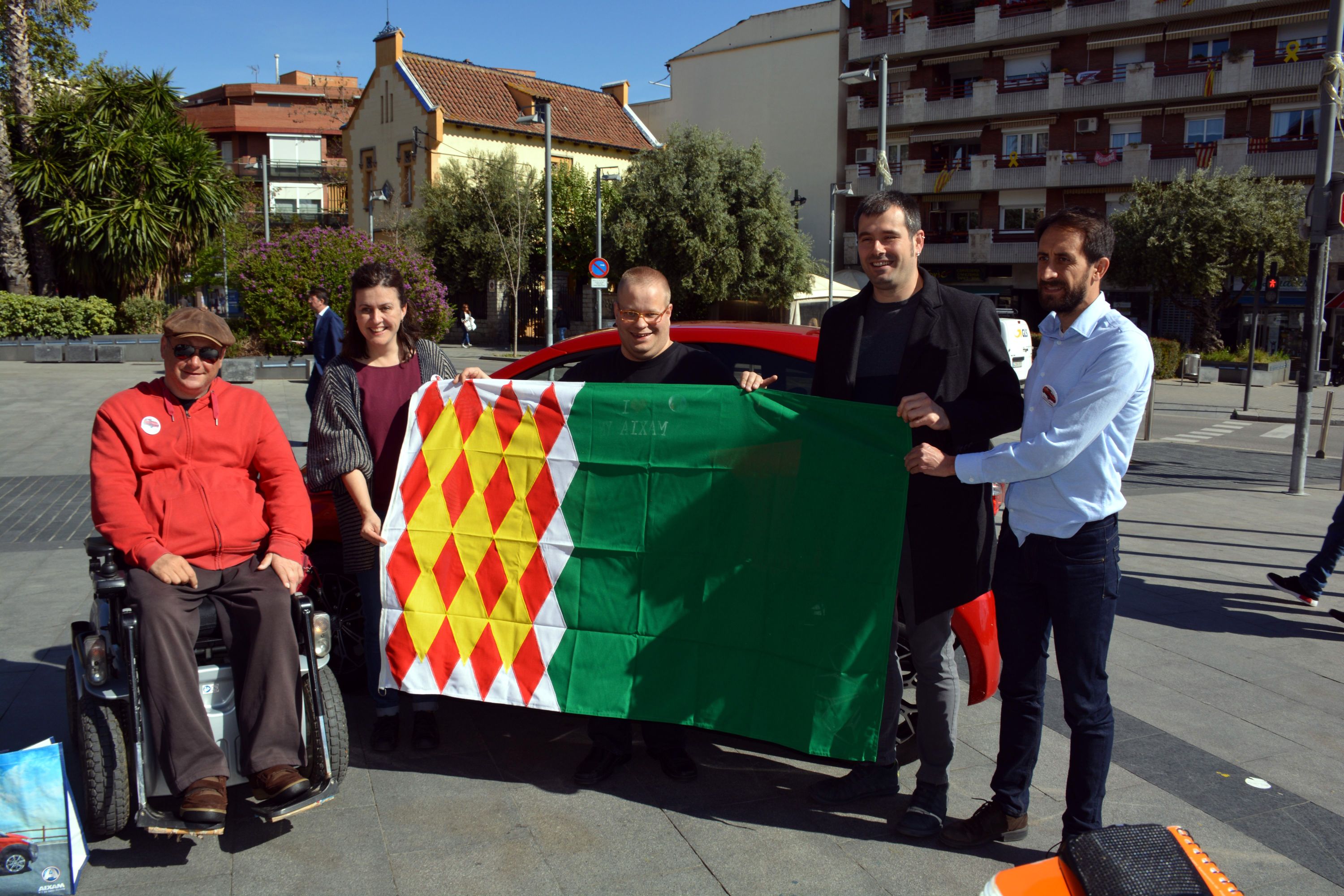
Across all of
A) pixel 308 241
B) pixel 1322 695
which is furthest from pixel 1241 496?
pixel 308 241

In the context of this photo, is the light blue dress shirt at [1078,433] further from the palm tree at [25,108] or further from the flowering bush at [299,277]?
the palm tree at [25,108]

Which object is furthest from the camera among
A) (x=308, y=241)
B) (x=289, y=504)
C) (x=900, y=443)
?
(x=308, y=241)

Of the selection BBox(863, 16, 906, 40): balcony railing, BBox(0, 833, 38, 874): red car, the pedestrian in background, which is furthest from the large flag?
BBox(863, 16, 906, 40): balcony railing

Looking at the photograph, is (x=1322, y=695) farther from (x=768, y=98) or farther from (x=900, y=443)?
(x=768, y=98)

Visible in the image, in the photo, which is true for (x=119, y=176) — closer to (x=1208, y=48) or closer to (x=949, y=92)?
(x=949, y=92)

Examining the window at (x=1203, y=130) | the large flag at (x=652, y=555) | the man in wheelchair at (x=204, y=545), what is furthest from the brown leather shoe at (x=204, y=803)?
the window at (x=1203, y=130)

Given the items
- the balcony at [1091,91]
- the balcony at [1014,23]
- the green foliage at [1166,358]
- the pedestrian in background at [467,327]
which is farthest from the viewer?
the pedestrian in background at [467,327]

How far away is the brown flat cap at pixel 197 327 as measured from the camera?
3451 mm

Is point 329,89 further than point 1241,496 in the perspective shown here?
Yes

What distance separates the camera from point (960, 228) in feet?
149

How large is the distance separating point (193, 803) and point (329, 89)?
83216 millimetres

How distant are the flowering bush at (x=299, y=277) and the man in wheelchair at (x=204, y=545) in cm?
1798

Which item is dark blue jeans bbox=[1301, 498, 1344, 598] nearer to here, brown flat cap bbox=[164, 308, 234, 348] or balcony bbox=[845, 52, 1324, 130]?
brown flat cap bbox=[164, 308, 234, 348]

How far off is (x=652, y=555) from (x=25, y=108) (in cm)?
3022
